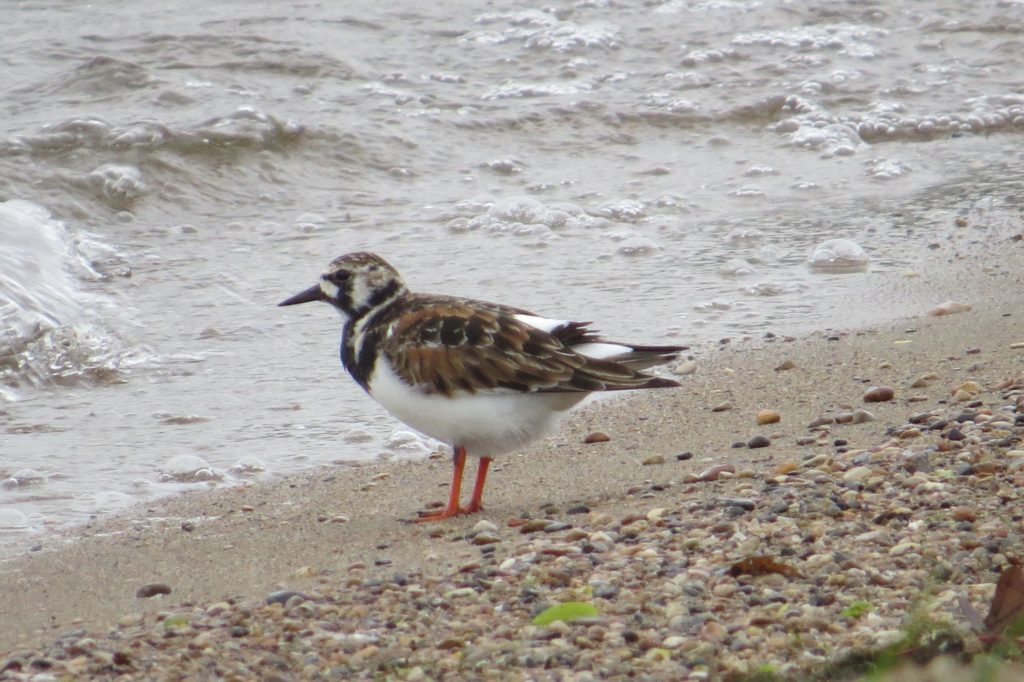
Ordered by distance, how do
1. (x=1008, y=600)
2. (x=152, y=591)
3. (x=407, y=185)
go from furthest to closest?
(x=407, y=185)
(x=152, y=591)
(x=1008, y=600)

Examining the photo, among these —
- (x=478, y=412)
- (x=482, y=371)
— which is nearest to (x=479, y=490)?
(x=478, y=412)

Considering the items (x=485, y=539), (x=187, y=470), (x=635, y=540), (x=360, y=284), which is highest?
(x=360, y=284)

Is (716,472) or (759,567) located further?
(716,472)

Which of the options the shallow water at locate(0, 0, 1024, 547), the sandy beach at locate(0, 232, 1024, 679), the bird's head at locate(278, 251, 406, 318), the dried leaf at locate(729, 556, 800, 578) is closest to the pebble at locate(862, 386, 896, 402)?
the sandy beach at locate(0, 232, 1024, 679)

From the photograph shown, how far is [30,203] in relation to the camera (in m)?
7.94

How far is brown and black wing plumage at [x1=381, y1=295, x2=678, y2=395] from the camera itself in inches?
156

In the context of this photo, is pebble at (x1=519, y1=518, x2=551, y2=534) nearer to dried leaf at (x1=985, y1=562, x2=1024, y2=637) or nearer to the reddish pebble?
the reddish pebble

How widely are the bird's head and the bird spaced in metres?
0.15

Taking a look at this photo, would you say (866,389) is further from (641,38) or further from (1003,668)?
(641,38)

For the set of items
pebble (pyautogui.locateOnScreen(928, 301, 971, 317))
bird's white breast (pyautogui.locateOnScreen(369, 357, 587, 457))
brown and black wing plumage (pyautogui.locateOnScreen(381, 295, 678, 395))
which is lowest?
pebble (pyautogui.locateOnScreen(928, 301, 971, 317))

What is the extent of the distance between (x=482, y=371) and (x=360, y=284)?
62 centimetres

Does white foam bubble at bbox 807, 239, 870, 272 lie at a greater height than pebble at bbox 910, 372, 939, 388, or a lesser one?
lesser

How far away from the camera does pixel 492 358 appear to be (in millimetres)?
3998

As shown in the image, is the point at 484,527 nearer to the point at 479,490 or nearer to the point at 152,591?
the point at 479,490
